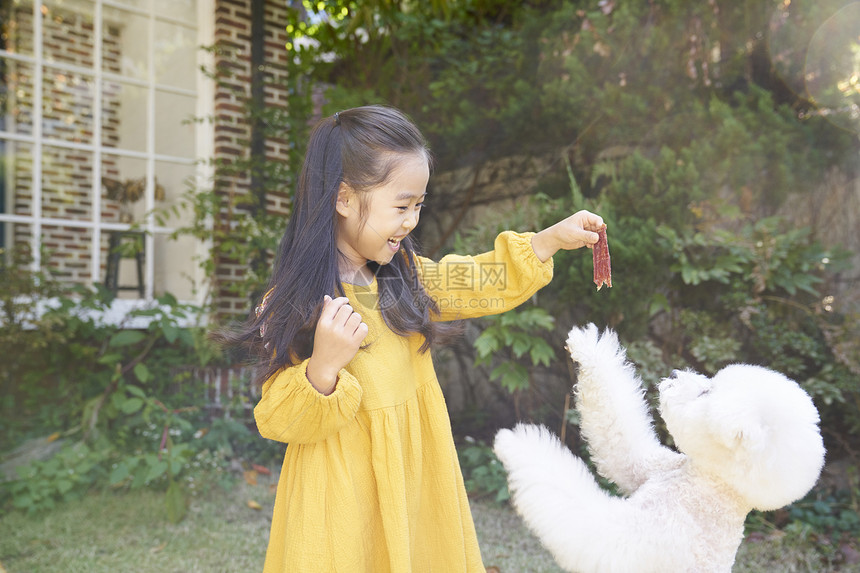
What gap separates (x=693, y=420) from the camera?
41.6 inches

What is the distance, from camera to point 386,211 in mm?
1307

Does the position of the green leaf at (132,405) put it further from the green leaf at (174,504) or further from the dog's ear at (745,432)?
the dog's ear at (745,432)

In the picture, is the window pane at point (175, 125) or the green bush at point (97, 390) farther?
the window pane at point (175, 125)

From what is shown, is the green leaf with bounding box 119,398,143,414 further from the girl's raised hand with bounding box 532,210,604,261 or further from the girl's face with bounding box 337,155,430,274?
the girl's raised hand with bounding box 532,210,604,261

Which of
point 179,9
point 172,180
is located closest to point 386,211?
point 172,180

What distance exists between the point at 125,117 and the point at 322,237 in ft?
13.2

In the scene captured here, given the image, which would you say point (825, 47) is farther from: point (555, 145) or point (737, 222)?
point (555, 145)

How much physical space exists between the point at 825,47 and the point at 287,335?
2.83 metres

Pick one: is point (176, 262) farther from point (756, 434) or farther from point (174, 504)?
point (756, 434)

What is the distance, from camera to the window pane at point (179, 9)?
442 centimetres

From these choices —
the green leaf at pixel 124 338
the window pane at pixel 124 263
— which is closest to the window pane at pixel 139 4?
the window pane at pixel 124 263

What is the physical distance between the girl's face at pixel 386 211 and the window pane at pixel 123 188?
147 inches

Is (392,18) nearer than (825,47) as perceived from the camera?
No

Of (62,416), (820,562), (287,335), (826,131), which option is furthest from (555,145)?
(62,416)
